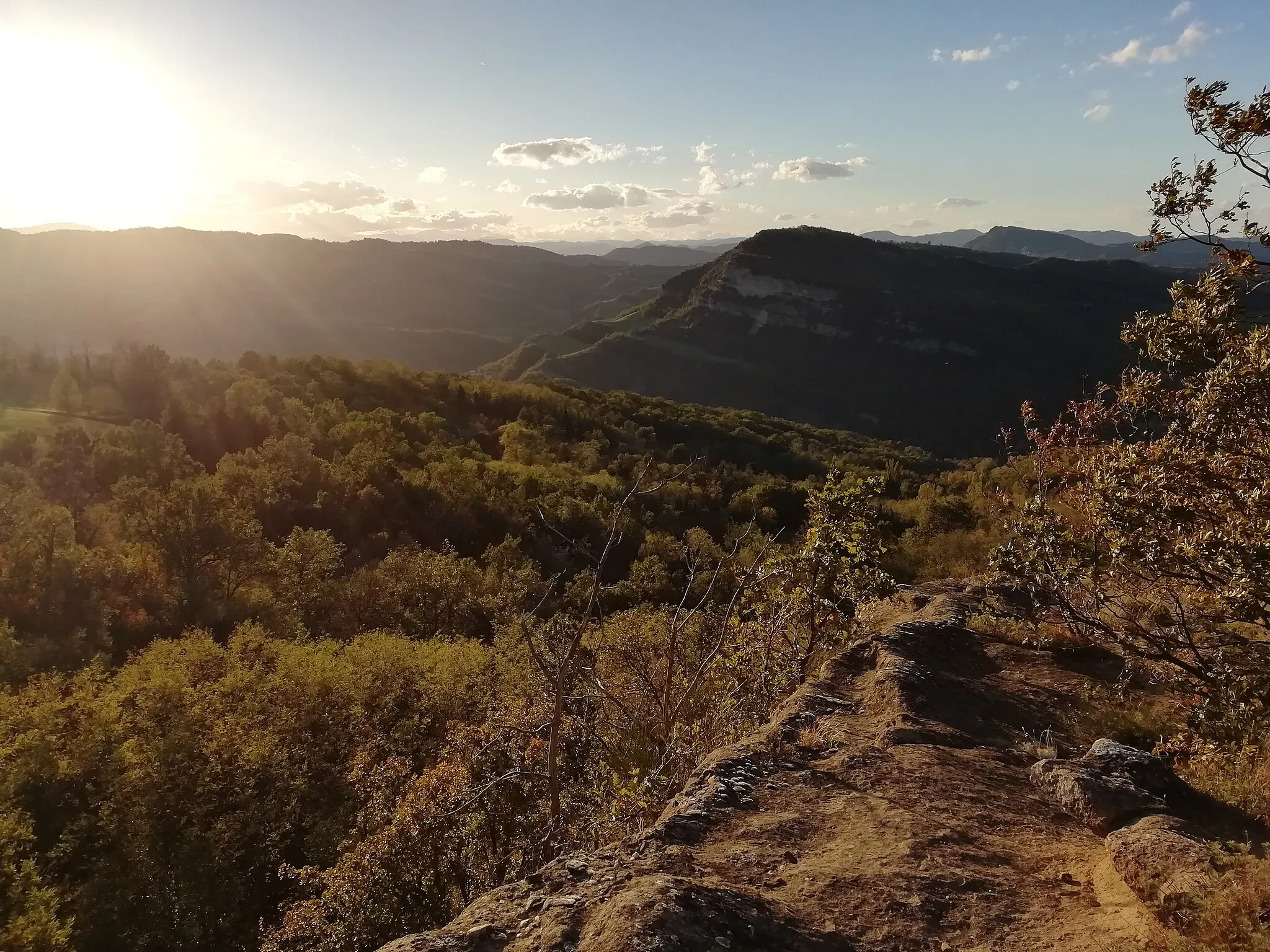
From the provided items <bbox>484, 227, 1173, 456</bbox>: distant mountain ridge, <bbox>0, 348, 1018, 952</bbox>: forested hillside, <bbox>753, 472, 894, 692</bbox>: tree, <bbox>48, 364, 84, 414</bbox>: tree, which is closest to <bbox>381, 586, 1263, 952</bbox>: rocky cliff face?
<bbox>0, 348, 1018, 952</bbox>: forested hillside

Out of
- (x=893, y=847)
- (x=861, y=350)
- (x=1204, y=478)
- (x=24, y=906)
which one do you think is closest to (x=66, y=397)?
(x=24, y=906)

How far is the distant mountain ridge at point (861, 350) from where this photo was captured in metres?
154

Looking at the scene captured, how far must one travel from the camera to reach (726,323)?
616 feet

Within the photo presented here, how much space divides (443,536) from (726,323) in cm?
14544

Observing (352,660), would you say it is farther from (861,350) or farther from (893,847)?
(861,350)

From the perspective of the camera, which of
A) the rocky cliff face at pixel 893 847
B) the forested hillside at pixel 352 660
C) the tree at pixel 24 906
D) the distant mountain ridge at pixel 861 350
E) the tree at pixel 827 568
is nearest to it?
the rocky cliff face at pixel 893 847

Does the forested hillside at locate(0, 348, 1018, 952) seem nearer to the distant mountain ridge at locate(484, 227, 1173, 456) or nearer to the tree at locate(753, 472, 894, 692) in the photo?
the tree at locate(753, 472, 894, 692)

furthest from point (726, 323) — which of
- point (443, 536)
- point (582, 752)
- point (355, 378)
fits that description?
point (582, 752)

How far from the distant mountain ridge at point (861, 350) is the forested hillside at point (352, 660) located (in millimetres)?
98758

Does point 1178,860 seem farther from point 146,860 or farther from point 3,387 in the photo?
point 3,387

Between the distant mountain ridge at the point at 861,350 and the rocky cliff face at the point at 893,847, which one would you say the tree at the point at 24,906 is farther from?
the distant mountain ridge at the point at 861,350

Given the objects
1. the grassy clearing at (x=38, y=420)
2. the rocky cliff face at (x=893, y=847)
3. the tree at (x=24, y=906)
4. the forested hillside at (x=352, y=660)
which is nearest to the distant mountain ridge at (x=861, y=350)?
the grassy clearing at (x=38, y=420)

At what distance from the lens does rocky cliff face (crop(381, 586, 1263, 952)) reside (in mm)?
5039

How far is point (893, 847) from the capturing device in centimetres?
638
